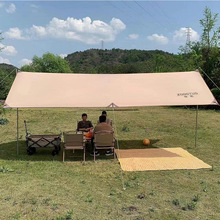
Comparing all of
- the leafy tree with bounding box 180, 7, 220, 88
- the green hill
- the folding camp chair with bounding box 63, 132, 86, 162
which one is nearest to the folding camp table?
the folding camp chair with bounding box 63, 132, 86, 162

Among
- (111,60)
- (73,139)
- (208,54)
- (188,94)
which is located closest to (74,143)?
(73,139)

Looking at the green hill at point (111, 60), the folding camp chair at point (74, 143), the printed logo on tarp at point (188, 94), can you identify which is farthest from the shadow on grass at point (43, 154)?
the green hill at point (111, 60)

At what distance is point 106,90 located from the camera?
681cm

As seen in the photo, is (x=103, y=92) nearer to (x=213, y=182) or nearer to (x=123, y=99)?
(x=123, y=99)

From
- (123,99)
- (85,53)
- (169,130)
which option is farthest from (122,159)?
(85,53)

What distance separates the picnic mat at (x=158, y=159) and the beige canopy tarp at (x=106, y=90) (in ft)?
4.60

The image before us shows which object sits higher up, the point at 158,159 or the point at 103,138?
the point at 103,138

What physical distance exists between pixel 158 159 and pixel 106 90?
230 centimetres

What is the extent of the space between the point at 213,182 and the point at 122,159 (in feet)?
7.36

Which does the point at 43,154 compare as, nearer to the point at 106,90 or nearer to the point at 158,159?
the point at 106,90

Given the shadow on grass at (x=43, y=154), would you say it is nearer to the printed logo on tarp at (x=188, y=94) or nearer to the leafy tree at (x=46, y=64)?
the printed logo on tarp at (x=188, y=94)

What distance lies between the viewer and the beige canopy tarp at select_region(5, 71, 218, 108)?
6215mm

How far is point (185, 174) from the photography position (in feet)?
17.1

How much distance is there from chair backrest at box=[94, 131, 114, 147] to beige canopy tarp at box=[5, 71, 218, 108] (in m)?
0.71
